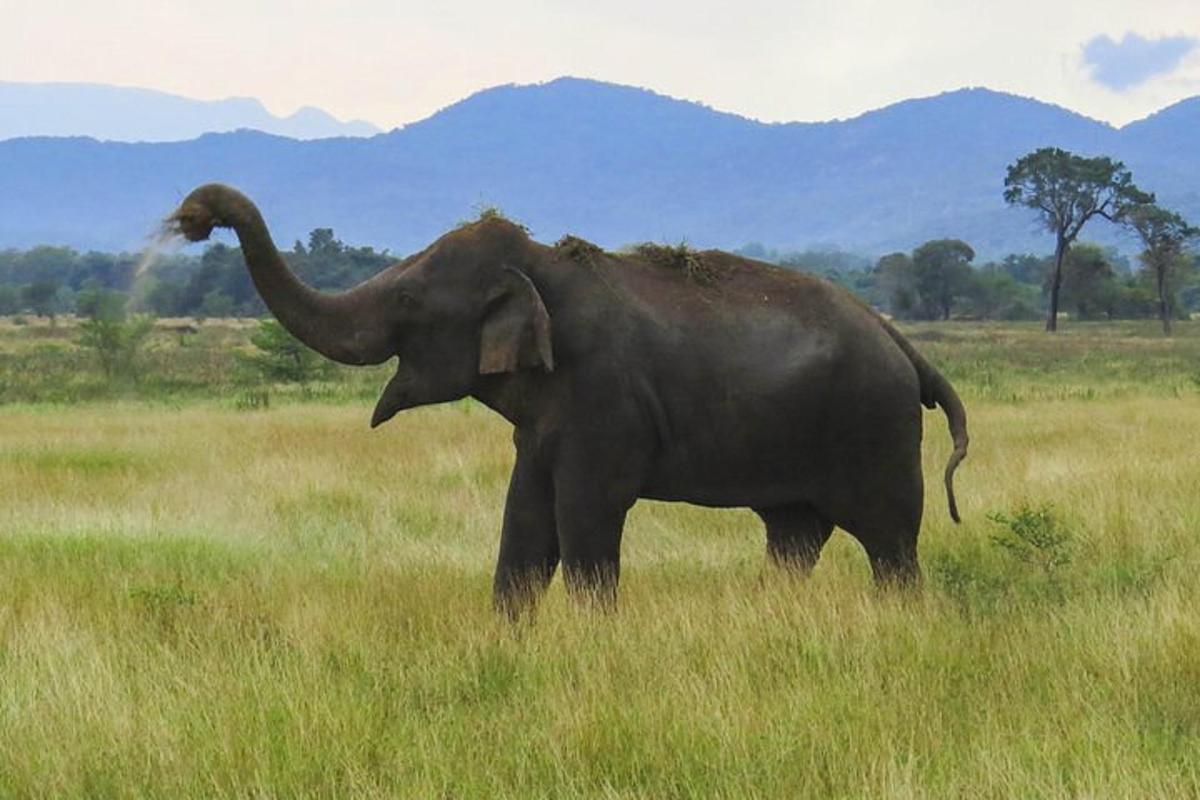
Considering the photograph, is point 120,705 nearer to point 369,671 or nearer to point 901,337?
point 369,671

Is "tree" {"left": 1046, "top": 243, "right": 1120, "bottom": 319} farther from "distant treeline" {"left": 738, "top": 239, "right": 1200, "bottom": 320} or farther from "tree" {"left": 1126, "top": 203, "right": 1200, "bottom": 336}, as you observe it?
"tree" {"left": 1126, "top": 203, "right": 1200, "bottom": 336}

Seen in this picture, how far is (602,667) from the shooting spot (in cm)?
546

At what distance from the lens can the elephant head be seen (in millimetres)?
6352

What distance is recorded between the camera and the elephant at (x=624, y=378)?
6461 millimetres

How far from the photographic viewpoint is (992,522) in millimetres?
9648

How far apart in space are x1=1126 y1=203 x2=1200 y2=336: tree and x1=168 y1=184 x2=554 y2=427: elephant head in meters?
67.8

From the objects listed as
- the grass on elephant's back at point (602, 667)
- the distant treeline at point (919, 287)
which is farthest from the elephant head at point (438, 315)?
the distant treeline at point (919, 287)

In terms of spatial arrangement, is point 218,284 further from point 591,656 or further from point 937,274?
point 591,656

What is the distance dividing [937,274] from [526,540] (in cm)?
9691

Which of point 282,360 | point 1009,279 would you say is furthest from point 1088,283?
point 282,360

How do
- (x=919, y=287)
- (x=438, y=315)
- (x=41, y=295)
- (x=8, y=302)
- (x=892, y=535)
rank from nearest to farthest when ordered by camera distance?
(x=438, y=315)
(x=892, y=535)
(x=41, y=295)
(x=919, y=287)
(x=8, y=302)

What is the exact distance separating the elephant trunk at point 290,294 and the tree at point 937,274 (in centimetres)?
9632

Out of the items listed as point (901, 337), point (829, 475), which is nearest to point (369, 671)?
point (829, 475)

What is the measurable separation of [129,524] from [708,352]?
222 inches
